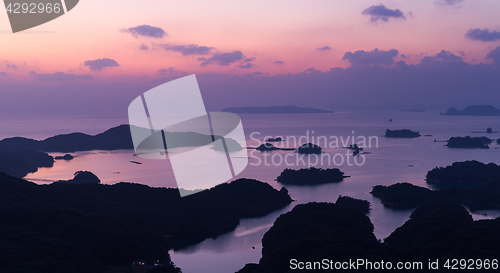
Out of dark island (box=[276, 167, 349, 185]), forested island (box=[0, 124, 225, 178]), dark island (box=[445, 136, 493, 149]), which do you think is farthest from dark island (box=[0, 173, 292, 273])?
dark island (box=[445, 136, 493, 149])

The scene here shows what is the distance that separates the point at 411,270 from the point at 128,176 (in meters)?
32.3

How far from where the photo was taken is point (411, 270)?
37.3ft

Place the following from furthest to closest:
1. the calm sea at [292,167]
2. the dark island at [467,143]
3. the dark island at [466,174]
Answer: the dark island at [467,143]
the dark island at [466,174]
the calm sea at [292,167]

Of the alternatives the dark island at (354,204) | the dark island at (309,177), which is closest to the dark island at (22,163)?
the dark island at (309,177)

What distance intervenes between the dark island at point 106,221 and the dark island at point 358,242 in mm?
3968

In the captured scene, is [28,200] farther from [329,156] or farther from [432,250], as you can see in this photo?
[329,156]

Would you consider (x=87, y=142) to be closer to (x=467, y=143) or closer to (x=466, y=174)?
(x=466, y=174)

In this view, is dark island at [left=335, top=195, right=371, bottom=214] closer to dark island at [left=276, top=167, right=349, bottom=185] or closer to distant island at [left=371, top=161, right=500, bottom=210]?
distant island at [left=371, top=161, right=500, bottom=210]

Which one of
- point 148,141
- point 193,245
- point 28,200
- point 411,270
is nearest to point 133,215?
point 193,245

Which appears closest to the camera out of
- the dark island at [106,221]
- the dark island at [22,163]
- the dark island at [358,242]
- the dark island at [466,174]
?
the dark island at [358,242]

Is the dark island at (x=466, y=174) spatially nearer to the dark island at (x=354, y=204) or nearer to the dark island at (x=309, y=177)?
the dark island at (x=309, y=177)

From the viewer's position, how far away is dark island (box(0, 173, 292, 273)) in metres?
13.0

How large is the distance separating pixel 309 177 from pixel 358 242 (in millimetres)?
22086

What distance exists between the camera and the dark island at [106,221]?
12969 mm
